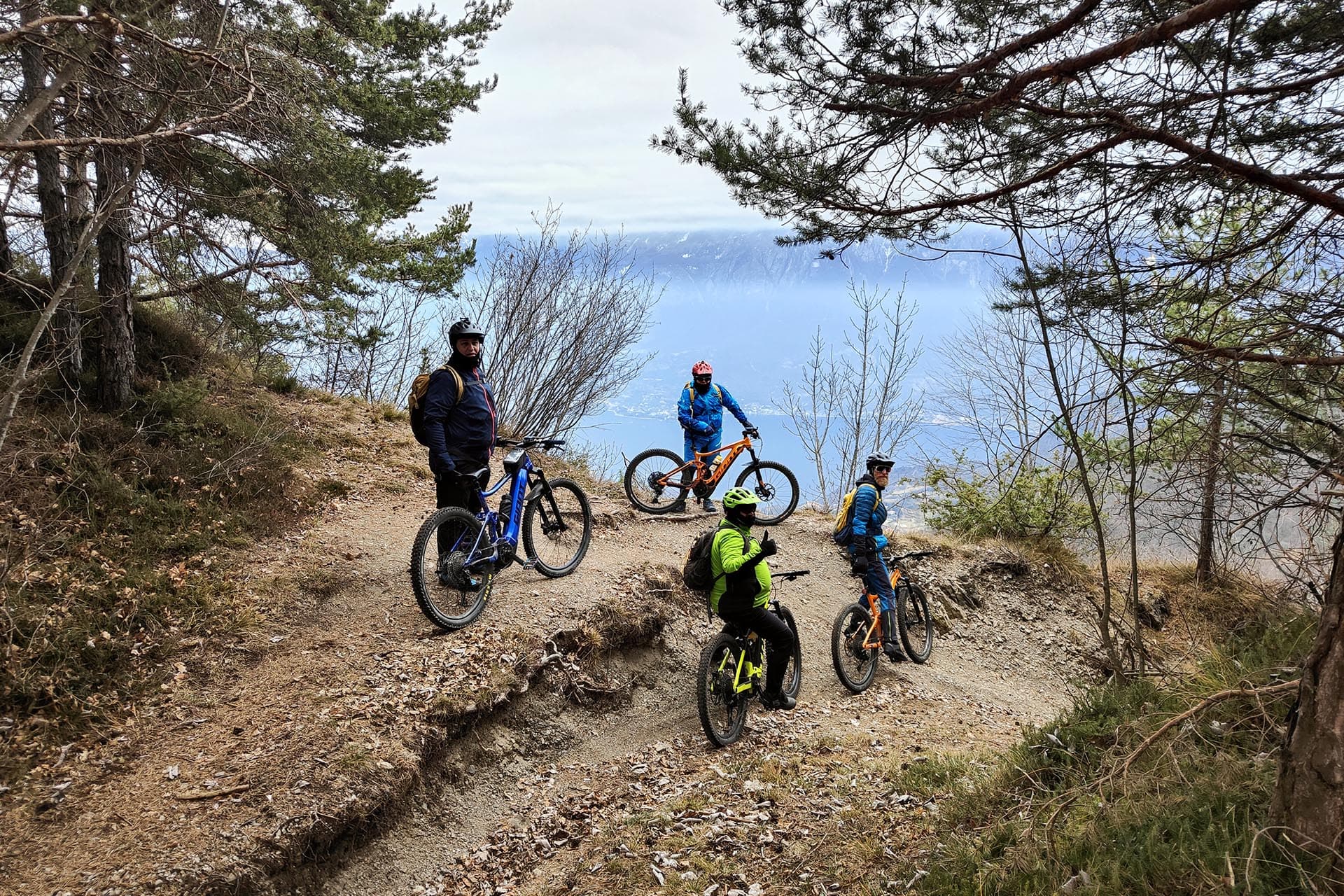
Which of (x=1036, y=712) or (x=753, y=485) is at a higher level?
(x=753, y=485)

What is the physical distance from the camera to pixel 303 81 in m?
6.77

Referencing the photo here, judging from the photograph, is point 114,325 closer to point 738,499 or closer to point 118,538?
point 118,538

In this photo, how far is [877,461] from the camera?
324 inches

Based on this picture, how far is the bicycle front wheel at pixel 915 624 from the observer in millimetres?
9195

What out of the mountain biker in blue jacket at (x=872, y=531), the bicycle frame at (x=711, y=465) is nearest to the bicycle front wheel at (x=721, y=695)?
the mountain biker in blue jacket at (x=872, y=531)

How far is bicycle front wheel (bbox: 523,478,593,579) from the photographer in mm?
7359

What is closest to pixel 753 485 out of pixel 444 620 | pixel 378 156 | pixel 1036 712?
pixel 1036 712

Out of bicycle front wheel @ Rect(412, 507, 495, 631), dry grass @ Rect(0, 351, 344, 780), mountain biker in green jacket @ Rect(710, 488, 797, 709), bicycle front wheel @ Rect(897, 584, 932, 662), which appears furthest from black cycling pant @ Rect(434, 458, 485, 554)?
bicycle front wheel @ Rect(897, 584, 932, 662)

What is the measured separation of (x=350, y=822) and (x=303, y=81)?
22.2ft

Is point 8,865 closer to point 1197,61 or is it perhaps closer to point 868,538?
point 868,538

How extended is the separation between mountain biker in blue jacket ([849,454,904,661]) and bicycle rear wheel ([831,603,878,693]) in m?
0.35

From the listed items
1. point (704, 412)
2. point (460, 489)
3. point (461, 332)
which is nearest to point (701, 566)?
point (460, 489)

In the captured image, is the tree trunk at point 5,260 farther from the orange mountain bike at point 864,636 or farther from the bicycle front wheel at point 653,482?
the orange mountain bike at point 864,636

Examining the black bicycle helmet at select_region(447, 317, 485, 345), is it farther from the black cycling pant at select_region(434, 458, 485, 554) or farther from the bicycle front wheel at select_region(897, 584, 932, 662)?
the bicycle front wheel at select_region(897, 584, 932, 662)
